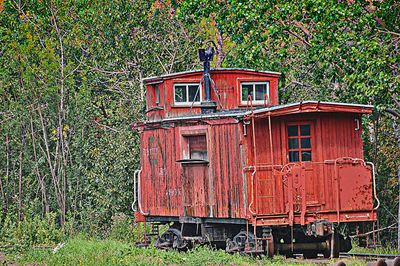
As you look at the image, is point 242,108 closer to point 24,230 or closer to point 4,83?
point 24,230

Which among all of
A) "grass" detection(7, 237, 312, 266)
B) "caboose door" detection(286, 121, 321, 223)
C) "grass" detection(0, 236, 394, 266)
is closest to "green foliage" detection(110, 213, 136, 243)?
"grass" detection(0, 236, 394, 266)

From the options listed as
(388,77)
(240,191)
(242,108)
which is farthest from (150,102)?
(388,77)

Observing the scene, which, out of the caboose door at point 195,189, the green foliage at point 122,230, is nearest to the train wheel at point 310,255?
the caboose door at point 195,189

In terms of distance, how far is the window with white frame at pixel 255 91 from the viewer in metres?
24.0

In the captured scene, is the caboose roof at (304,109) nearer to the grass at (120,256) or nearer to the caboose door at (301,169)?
the caboose door at (301,169)

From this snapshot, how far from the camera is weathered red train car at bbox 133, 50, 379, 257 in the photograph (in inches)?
797

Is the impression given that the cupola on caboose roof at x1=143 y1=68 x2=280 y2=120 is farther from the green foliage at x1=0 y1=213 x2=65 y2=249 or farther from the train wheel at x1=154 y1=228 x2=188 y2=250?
the green foliage at x1=0 y1=213 x2=65 y2=249

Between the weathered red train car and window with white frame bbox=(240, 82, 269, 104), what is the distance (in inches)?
32.9

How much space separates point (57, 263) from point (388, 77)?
29.4 feet

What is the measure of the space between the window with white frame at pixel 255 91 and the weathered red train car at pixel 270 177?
0.84 m

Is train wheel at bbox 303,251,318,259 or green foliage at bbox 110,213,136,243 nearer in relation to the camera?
train wheel at bbox 303,251,318,259

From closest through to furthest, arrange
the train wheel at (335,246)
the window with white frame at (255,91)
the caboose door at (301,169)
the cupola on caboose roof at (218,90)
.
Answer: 1. the caboose door at (301,169)
2. the train wheel at (335,246)
3. the cupola on caboose roof at (218,90)
4. the window with white frame at (255,91)

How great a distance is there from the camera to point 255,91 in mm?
24047

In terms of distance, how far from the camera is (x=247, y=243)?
20.5 m
